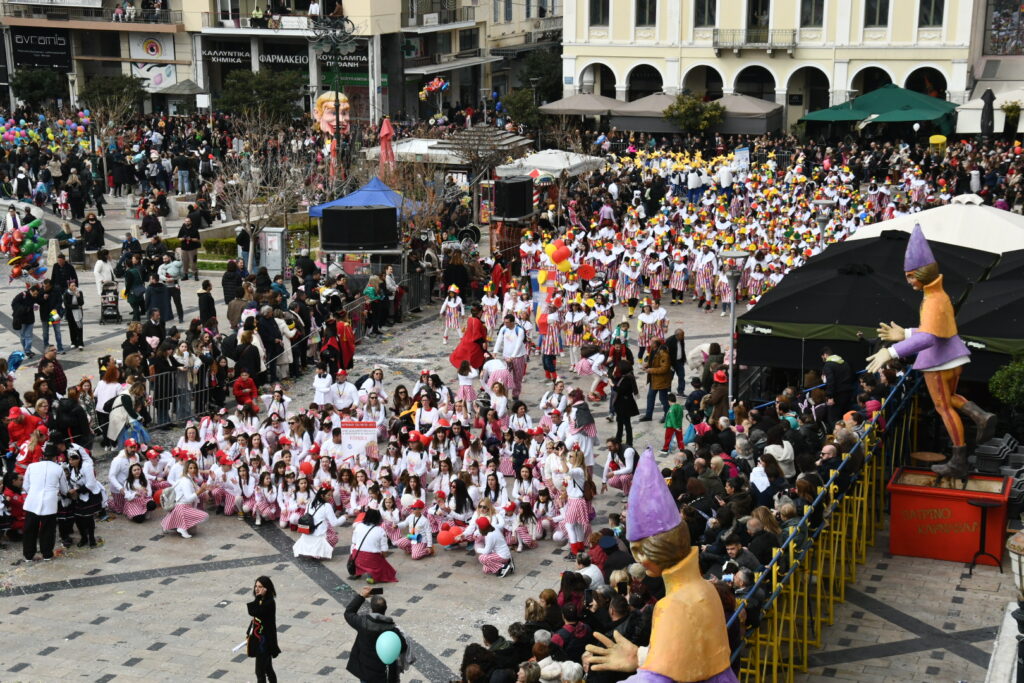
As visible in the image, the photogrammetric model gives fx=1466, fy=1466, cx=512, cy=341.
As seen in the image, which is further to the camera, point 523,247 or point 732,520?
point 523,247

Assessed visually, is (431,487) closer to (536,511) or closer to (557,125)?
(536,511)

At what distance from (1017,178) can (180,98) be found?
3475cm

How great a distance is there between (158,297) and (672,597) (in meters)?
18.5

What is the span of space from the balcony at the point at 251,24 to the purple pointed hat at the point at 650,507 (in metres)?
50.5

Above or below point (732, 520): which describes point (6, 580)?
below

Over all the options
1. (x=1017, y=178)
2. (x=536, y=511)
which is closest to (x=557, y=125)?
(x=1017, y=178)

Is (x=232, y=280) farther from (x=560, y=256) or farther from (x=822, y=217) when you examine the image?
(x=822, y=217)

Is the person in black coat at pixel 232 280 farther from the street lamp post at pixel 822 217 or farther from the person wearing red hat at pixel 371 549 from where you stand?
the person wearing red hat at pixel 371 549

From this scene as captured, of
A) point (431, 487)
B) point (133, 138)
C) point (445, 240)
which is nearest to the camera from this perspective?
point (431, 487)

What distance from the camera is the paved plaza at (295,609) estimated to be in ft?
44.3

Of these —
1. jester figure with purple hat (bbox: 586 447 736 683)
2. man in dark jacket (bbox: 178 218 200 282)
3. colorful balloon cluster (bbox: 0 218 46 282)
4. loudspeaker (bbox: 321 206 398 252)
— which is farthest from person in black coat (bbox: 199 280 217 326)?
jester figure with purple hat (bbox: 586 447 736 683)

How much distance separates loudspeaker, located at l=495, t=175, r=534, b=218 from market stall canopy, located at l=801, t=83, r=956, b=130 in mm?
18527

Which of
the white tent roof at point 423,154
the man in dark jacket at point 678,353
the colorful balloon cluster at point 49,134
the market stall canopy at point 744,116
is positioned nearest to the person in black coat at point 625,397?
the man in dark jacket at point 678,353

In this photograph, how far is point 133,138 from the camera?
139 ft
